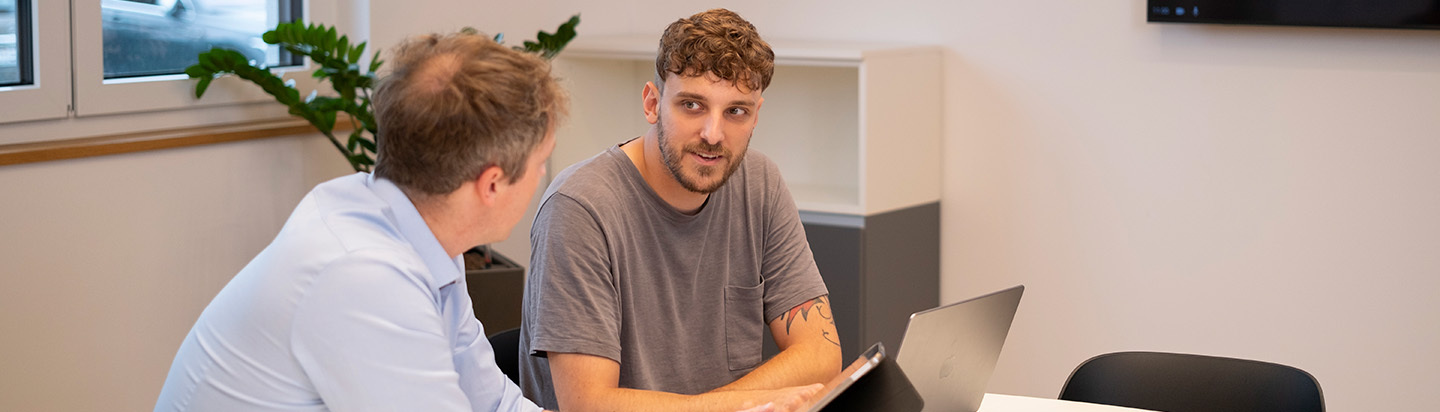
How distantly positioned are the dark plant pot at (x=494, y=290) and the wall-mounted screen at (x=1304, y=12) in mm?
1750

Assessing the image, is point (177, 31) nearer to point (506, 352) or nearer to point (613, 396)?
point (506, 352)

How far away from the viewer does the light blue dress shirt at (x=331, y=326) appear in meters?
1.20

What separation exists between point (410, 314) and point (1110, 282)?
2499 millimetres

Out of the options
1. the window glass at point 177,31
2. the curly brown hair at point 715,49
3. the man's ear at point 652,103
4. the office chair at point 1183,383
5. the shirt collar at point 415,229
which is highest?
the window glass at point 177,31

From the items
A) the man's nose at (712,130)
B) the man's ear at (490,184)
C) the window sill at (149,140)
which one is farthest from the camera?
the window sill at (149,140)

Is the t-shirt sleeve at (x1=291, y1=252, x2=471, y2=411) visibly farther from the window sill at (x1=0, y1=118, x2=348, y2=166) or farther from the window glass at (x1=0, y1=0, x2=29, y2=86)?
the window glass at (x1=0, y1=0, x2=29, y2=86)

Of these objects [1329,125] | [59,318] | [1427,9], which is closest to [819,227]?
[1329,125]

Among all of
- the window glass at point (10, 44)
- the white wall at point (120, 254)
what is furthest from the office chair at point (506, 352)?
the window glass at point (10, 44)

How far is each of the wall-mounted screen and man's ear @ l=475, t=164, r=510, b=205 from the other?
7.26ft

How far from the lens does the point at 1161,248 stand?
10.7 feet

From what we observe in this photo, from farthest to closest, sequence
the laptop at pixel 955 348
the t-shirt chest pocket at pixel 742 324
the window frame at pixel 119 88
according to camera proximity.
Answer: the window frame at pixel 119 88
the t-shirt chest pocket at pixel 742 324
the laptop at pixel 955 348

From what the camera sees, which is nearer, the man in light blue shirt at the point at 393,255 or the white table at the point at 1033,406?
the man in light blue shirt at the point at 393,255

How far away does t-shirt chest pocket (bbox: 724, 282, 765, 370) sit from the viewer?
2.03 metres

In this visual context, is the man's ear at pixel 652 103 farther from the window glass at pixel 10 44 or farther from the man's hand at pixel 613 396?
the window glass at pixel 10 44
